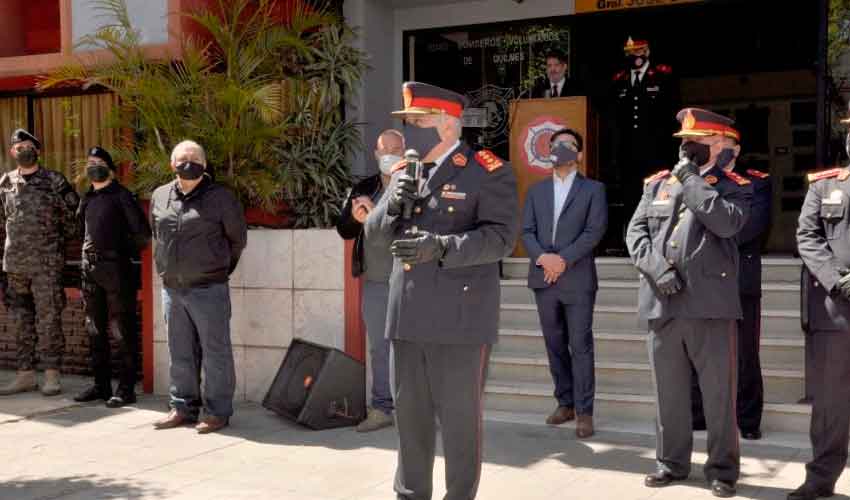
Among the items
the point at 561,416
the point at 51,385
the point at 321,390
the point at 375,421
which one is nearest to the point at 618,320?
the point at 561,416

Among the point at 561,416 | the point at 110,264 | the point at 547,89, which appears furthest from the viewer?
the point at 547,89

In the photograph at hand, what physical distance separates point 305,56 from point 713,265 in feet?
16.5

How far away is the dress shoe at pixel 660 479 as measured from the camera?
5195 mm

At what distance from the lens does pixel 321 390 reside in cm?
682

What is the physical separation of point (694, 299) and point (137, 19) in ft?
19.7

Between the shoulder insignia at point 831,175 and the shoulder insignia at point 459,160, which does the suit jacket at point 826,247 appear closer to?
the shoulder insignia at point 831,175

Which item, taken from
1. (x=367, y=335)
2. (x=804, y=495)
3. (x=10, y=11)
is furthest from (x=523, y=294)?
(x=10, y=11)

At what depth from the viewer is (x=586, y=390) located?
6.43 m

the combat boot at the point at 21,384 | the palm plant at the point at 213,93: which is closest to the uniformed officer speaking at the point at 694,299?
the palm plant at the point at 213,93

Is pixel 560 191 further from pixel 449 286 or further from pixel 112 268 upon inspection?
pixel 112 268

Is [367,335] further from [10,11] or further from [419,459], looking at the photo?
[10,11]

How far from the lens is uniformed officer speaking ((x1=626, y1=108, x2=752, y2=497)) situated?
505 centimetres

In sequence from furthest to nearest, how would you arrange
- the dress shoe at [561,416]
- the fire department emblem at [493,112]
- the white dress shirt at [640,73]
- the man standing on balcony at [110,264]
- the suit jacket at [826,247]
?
the fire department emblem at [493,112] → the white dress shirt at [640,73] → the man standing on balcony at [110,264] → the dress shoe at [561,416] → the suit jacket at [826,247]

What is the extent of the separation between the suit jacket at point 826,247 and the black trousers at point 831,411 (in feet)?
0.34
